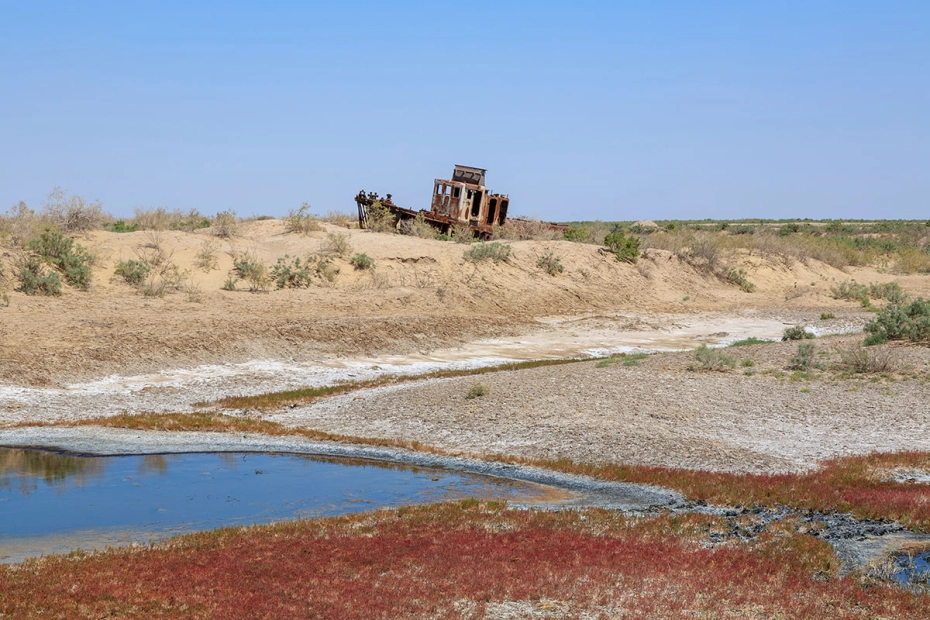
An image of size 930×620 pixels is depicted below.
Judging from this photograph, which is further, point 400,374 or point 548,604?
point 400,374

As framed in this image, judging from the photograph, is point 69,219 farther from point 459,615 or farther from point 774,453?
point 459,615

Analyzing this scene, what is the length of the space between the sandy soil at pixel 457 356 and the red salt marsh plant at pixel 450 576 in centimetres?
586

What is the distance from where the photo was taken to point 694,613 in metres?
9.39

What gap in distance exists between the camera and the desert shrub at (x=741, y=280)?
55969 millimetres

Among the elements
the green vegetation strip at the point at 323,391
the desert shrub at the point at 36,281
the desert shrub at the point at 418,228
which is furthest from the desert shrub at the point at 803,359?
the desert shrub at the point at 418,228

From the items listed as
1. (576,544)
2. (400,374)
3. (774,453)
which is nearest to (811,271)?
(400,374)

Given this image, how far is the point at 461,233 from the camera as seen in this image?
5172cm

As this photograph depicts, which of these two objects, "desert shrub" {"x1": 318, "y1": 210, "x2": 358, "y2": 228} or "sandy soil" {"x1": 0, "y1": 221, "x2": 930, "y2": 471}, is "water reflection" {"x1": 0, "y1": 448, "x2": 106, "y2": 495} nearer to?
"sandy soil" {"x1": 0, "y1": 221, "x2": 930, "y2": 471}

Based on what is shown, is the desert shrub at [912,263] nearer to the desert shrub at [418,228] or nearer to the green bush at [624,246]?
the green bush at [624,246]

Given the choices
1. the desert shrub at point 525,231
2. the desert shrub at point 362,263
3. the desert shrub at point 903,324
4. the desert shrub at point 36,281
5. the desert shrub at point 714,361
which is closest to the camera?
the desert shrub at point 714,361

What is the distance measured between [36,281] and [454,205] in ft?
83.8

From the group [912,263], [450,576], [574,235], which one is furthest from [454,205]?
[450,576]

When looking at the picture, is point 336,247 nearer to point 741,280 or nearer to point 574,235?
point 574,235

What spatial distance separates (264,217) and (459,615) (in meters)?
54.6
